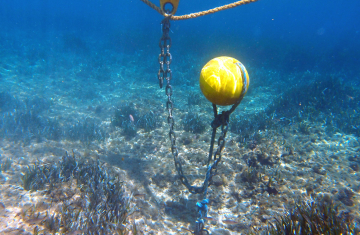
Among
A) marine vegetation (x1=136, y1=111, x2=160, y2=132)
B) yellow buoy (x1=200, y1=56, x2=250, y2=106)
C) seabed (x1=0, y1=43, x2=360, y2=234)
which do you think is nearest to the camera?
yellow buoy (x1=200, y1=56, x2=250, y2=106)

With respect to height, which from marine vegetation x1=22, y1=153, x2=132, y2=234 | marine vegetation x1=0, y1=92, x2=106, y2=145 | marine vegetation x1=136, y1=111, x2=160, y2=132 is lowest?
marine vegetation x1=22, y1=153, x2=132, y2=234

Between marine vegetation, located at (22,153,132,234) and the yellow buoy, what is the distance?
346 centimetres

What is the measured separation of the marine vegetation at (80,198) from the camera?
3.60 metres

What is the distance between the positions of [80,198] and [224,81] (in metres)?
4.39

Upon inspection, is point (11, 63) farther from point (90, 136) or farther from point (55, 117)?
point (90, 136)

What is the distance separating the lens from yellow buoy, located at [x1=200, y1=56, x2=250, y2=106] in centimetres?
256

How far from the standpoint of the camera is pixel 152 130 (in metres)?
8.19

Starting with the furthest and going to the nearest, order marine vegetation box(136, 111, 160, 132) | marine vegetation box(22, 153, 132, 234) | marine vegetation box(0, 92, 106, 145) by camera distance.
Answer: marine vegetation box(136, 111, 160, 132), marine vegetation box(0, 92, 106, 145), marine vegetation box(22, 153, 132, 234)

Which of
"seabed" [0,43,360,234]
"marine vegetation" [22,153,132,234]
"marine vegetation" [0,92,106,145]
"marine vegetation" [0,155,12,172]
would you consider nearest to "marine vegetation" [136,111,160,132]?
"seabed" [0,43,360,234]

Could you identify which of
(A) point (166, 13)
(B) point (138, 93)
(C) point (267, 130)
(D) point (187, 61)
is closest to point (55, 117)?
(B) point (138, 93)

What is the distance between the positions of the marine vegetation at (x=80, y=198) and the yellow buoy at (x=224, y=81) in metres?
3.46

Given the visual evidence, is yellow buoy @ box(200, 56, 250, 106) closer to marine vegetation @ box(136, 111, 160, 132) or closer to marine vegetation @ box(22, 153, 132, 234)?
marine vegetation @ box(22, 153, 132, 234)

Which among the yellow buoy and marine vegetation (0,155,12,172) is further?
marine vegetation (0,155,12,172)

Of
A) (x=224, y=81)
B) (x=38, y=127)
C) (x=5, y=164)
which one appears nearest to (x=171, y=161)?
(x=224, y=81)
